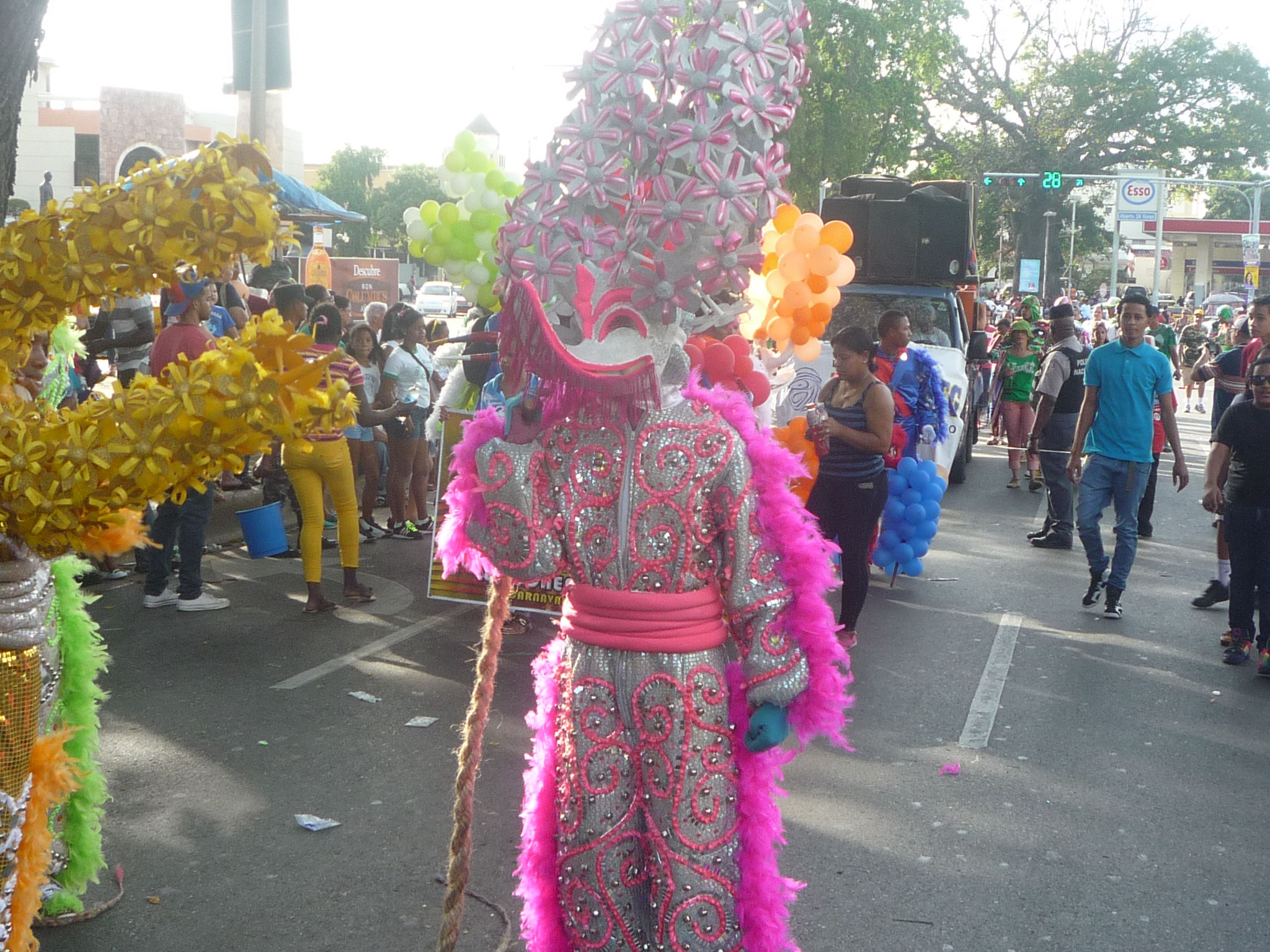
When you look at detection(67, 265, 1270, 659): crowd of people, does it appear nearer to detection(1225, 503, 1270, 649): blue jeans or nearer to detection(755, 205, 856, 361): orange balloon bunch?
detection(1225, 503, 1270, 649): blue jeans

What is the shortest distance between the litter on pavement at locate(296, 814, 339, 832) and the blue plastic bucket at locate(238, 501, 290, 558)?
3633 millimetres

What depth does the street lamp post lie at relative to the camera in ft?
165

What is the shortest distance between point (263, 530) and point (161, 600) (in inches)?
29.5

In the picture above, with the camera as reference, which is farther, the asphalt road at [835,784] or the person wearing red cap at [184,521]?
the person wearing red cap at [184,521]

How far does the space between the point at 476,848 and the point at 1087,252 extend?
75632 mm

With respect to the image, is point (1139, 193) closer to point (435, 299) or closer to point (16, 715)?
point (435, 299)

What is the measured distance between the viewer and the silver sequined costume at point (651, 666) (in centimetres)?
278

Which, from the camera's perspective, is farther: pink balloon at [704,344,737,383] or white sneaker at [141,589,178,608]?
white sneaker at [141,589,178,608]

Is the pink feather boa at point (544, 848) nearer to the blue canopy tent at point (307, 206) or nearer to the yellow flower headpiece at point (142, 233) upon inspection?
the yellow flower headpiece at point (142, 233)

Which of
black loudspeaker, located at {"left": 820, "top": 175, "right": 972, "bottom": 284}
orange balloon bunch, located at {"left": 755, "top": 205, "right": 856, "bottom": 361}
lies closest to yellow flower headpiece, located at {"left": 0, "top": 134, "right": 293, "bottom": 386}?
orange balloon bunch, located at {"left": 755, "top": 205, "right": 856, "bottom": 361}

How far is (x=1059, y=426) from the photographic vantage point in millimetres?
10227

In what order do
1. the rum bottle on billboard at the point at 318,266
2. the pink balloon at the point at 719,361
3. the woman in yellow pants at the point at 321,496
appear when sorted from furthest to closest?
the rum bottle on billboard at the point at 318,266 < the woman in yellow pants at the point at 321,496 < the pink balloon at the point at 719,361

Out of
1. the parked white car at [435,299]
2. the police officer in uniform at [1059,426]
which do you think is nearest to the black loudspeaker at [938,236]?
the police officer in uniform at [1059,426]

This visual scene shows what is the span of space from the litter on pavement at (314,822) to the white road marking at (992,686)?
2758mm
